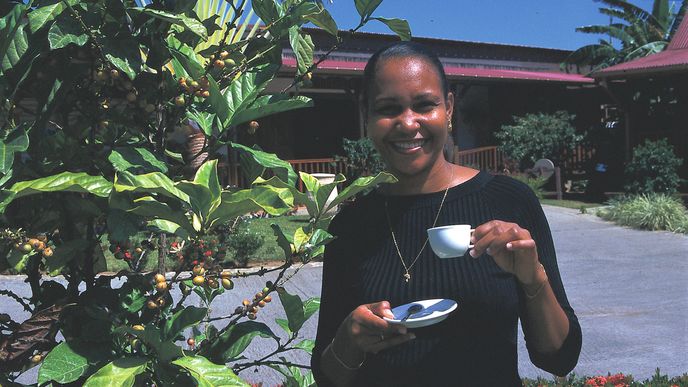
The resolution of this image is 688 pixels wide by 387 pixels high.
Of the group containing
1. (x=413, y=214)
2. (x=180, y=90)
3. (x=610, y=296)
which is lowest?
(x=610, y=296)

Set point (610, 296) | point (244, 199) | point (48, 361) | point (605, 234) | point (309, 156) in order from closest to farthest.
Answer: point (244, 199) → point (48, 361) → point (610, 296) → point (605, 234) → point (309, 156)

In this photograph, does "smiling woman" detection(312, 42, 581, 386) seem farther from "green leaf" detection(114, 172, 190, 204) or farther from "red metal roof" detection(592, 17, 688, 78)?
"red metal roof" detection(592, 17, 688, 78)

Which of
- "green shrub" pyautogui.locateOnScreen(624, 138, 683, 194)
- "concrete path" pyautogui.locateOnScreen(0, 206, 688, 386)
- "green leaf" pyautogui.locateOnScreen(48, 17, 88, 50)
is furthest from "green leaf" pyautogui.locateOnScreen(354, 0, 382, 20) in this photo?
"green shrub" pyautogui.locateOnScreen(624, 138, 683, 194)

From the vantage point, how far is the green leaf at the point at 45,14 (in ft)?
5.01

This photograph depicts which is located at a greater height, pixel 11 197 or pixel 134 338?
pixel 11 197

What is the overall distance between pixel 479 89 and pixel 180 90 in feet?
71.2

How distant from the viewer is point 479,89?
74.6 ft

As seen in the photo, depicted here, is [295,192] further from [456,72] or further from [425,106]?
[456,72]

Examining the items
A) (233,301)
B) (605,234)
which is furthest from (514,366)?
(605,234)

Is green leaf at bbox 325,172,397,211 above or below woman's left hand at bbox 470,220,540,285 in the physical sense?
above

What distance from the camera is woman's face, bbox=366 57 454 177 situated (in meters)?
1.90

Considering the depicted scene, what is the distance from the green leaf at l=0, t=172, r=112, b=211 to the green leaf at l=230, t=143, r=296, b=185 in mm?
325

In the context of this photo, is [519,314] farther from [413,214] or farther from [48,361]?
[48,361]

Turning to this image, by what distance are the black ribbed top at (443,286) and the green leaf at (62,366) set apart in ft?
2.13
